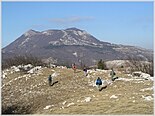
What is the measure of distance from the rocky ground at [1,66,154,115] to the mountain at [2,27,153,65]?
270 cm

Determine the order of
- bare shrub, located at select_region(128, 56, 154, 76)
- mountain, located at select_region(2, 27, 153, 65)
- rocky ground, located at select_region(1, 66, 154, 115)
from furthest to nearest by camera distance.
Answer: mountain, located at select_region(2, 27, 153, 65), bare shrub, located at select_region(128, 56, 154, 76), rocky ground, located at select_region(1, 66, 154, 115)

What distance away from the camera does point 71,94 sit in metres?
7.18

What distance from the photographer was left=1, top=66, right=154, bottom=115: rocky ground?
502 cm

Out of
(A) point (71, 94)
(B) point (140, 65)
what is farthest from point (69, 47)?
(A) point (71, 94)

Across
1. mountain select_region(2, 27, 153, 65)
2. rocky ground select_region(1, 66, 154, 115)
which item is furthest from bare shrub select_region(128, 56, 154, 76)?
rocky ground select_region(1, 66, 154, 115)

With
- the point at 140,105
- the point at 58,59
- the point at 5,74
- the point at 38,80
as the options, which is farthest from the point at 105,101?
the point at 58,59

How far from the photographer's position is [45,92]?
7.56 meters

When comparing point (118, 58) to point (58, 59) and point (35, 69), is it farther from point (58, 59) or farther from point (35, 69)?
point (35, 69)

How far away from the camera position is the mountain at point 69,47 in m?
13.7

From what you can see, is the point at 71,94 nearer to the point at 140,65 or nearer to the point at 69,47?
the point at 140,65

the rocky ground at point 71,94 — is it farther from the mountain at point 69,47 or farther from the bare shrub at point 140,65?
the bare shrub at point 140,65

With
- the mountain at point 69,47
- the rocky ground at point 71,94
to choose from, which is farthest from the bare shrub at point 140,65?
the rocky ground at point 71,94

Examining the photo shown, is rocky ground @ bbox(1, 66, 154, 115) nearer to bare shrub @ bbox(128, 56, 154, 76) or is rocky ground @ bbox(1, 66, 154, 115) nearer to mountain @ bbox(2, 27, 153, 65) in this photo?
mountain @ bbox(2, 27, 153, 65)

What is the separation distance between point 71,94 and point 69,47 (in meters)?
13.7
